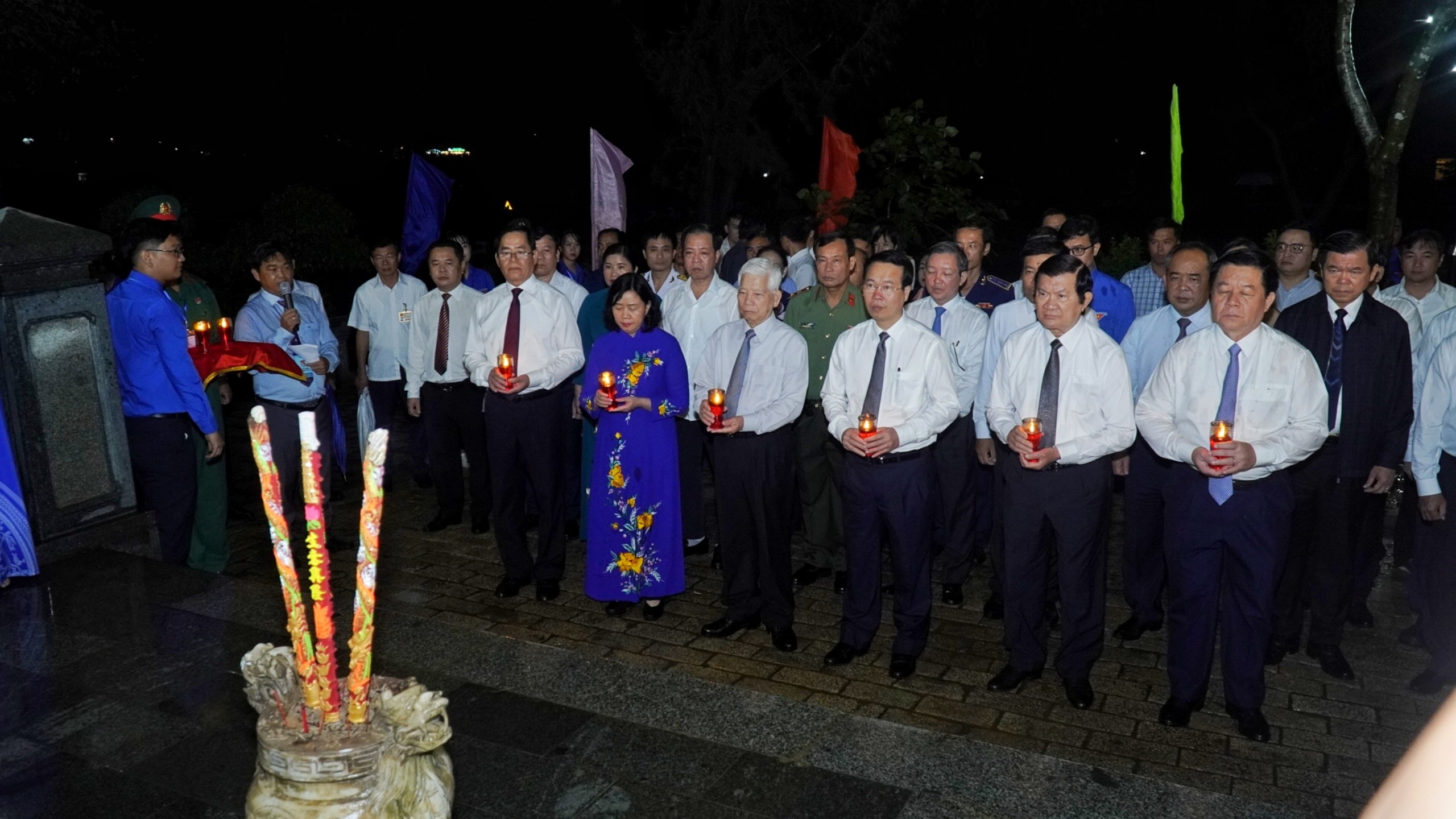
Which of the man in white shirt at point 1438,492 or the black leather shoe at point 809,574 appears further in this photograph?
the black leather shoe at point 809,574

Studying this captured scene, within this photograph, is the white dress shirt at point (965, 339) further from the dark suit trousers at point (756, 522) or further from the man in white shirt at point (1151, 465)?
the dark suit trousers at point (756, 522)

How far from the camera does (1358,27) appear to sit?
21.1m

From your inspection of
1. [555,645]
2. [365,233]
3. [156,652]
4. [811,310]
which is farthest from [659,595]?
[365,233]

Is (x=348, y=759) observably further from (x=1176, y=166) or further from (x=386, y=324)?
(x=1176, y=166)

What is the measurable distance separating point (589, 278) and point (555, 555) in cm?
347

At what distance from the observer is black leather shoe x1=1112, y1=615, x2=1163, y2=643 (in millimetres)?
6293

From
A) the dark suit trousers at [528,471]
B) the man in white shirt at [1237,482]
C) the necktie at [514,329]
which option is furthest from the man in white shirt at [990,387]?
the necktie at [514,329]

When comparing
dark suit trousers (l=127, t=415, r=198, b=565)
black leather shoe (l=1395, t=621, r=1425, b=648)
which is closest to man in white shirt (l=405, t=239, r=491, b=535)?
dark suit trousers (l=127, t=415, r=198, b=565)

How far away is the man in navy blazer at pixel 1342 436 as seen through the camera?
577 cm

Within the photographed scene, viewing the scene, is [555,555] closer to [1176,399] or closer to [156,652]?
[156,652]

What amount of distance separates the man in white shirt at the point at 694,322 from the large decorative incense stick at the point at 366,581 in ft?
14.0

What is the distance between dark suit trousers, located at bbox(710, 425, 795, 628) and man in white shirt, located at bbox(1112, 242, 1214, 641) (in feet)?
6.00

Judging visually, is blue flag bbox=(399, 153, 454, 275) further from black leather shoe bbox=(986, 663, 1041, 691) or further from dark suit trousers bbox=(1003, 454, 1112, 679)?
black leather shoe bbox=(986, 663, 1041, 691)

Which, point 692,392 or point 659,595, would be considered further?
point 692,392
